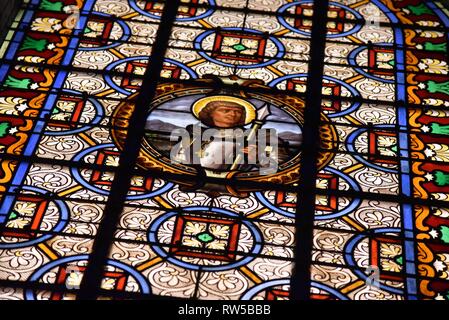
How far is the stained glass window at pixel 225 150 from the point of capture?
9891 mm

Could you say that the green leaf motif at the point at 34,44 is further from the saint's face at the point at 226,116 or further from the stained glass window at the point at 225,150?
the saint's face at the point at 226,116

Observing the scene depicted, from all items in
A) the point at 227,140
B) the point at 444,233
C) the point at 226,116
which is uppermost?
the point at 226,116

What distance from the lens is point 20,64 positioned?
39.1 feet

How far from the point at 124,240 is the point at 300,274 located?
1.36 m

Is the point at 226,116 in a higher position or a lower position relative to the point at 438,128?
lower

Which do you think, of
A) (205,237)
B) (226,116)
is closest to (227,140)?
(226,116)

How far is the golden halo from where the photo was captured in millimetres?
11508

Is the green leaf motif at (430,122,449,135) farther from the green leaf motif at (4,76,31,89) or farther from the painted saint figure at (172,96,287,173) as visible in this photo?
the green leaf motif at (4,76,31,89)

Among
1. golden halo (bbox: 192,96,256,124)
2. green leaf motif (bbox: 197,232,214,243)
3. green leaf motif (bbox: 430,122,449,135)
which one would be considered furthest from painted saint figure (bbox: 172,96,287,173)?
green leaf motif (bbox: 430,122,449,135)

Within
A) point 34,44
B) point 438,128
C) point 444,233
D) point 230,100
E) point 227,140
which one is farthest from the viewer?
point 34,44

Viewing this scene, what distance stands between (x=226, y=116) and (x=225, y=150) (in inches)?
19.8

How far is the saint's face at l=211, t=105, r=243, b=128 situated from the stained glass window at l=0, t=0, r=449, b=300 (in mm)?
30

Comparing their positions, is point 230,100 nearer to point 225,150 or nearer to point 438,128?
point 225,150

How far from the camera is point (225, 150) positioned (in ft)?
36.3
